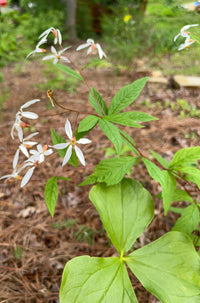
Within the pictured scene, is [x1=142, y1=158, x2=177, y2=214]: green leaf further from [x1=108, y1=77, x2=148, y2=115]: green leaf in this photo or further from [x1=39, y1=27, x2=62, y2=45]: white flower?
[x1=39, y1=27, x2=62, y2=45]: white flower

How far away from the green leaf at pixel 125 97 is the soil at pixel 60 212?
24 cm

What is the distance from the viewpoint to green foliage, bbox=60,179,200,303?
3.58ft

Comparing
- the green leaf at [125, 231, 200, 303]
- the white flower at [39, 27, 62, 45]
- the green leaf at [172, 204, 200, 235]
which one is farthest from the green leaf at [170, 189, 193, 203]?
the white flower at [39, 27, 62, 45]

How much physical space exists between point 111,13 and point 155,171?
19.4ft

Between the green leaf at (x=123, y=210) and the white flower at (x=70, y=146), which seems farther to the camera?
the green leaf at (x=123, y=210)

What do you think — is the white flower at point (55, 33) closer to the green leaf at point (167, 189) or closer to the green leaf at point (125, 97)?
the green leaf at point (125, 97)

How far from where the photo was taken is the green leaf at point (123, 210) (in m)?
1.25

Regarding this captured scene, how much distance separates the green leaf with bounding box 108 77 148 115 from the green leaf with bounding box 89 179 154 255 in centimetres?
45

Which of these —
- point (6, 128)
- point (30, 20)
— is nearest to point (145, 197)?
point (6, 128)

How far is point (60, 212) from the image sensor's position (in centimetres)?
196

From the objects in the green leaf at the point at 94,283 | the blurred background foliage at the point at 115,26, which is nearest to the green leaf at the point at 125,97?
the green leaf at the point at 94,283

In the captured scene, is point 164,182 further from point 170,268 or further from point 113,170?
point 170,268

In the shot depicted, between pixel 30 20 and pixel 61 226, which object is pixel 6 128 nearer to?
pixel 61 226

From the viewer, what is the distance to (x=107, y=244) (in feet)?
5.64
